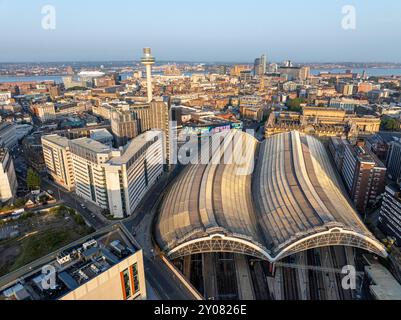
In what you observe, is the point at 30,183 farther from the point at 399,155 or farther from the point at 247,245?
the point at 399,155

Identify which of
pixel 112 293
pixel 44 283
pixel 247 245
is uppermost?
pixel 44 283

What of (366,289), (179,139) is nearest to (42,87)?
(179,139)

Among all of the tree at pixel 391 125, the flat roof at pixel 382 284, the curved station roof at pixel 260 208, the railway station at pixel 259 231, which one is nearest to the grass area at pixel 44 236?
the curved station roof at pixel 260 208

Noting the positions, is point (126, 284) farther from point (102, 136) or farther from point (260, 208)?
point (102, 136)

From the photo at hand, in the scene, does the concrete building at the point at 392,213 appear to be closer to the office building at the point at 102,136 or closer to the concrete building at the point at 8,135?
the office building at the point at 102,136

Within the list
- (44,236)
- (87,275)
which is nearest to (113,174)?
(44,236)

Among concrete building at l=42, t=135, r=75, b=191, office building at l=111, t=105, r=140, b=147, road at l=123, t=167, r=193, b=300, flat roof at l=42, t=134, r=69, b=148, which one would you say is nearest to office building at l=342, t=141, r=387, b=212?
road at l=123, t=167, r=193, b=300
